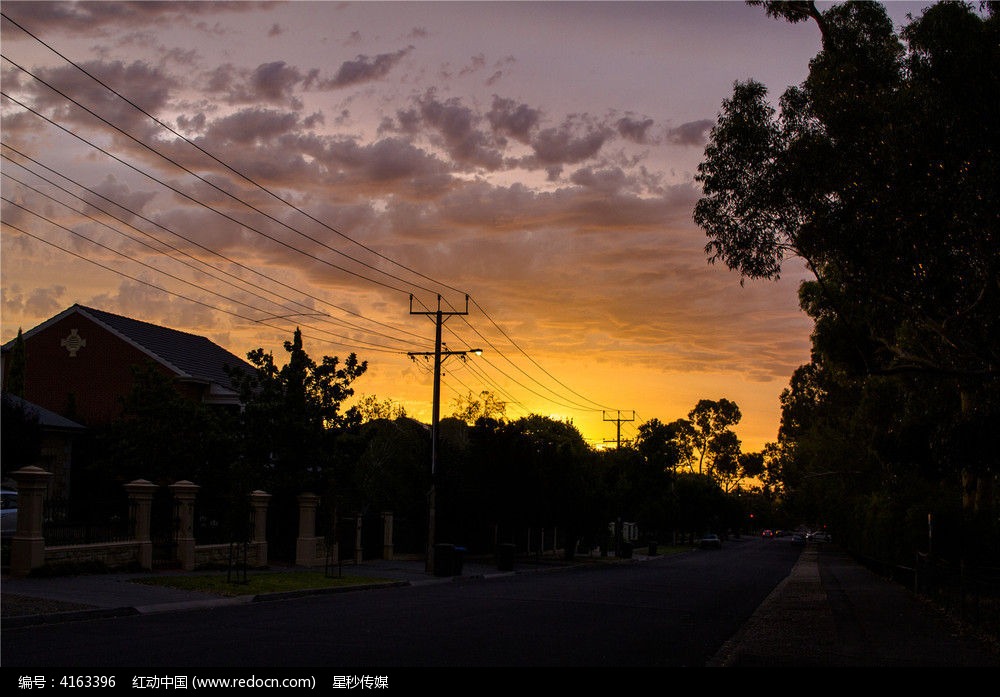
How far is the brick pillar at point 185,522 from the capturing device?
2788 cm

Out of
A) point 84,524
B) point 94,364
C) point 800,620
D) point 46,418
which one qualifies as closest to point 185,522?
point 84,524

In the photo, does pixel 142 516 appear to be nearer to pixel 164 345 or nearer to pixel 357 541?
pixel 357 541

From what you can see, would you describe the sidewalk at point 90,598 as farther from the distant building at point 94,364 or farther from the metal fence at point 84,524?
→ the distant building at point 94,364

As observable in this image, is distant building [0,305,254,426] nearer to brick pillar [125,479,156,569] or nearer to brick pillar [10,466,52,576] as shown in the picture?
brick pillar [125,479,156,569]

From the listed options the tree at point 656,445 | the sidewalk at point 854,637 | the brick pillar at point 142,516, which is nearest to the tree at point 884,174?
the sidewalk at point 854,637

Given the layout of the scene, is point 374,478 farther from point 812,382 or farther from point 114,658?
point 114,658

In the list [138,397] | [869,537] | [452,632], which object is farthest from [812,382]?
[452,632]

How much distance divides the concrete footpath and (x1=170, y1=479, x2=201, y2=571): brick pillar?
10.7ft

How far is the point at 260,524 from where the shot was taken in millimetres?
31844

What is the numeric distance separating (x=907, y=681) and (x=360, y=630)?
742 cm

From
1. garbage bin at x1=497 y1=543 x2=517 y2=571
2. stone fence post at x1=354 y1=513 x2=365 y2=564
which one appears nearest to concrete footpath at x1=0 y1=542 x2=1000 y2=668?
stone fence post at x1=354 y1=513 x2=365 y2=564

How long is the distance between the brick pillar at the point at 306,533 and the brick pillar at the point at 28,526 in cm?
1220

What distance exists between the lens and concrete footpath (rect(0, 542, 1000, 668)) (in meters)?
14.8

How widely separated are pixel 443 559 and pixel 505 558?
711cm
